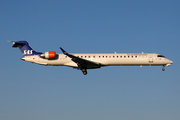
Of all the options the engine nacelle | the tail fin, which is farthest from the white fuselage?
the tail fin

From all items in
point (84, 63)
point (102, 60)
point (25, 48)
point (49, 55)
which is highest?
point (25, 48)

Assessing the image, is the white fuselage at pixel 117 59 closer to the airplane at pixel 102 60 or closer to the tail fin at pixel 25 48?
the airplane at pixel 102 60

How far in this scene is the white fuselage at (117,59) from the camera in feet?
143

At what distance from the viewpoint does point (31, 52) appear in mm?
46344

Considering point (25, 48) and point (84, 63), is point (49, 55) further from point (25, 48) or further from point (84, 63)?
point (84, 63)

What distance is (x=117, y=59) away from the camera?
43.6 meters

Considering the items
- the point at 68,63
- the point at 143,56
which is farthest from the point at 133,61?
the point at 68,63

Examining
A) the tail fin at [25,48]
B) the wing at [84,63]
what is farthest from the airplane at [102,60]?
the tail fin at [25,48]

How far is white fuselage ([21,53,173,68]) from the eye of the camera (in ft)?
143

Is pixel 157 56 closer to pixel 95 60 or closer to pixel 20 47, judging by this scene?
pixel 95 60

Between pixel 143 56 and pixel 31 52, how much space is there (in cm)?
1798

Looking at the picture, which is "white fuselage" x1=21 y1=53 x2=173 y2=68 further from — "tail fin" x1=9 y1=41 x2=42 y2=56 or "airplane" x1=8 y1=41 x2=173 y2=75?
"tail fin" x1=9 y1=41 x2=42 y2=56

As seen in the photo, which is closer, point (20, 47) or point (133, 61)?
point (133, 61)

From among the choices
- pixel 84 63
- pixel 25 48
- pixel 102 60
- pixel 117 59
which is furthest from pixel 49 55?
pixel 117 59
